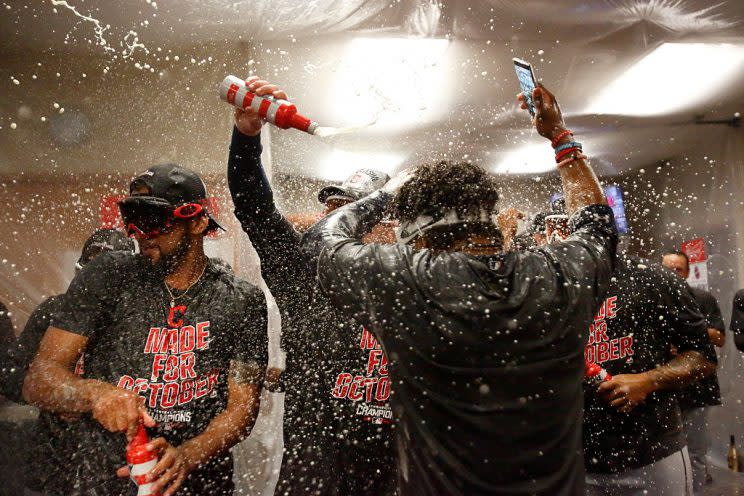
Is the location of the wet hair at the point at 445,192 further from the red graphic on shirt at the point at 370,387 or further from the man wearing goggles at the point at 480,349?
the red graphic on shirt at the point at 370,387

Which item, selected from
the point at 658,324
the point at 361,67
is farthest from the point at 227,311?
Result: the point at 361,67

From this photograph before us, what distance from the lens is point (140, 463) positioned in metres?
1.53

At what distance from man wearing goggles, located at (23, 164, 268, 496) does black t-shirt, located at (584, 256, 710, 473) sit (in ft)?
4.77

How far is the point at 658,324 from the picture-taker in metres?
2.26

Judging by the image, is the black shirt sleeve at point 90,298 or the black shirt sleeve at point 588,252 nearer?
the black shirt sleeve at point 588,252

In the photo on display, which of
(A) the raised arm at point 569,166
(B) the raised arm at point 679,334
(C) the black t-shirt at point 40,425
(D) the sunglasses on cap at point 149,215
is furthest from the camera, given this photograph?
(B) the raised arm at point 679,334

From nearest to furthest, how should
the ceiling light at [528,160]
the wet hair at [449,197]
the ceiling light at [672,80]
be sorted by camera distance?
1. the wet hair at [449,197]
2. the ceiling light at [672,80]
3. the ceiling light at [528,160]

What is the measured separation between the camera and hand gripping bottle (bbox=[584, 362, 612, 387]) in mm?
2021

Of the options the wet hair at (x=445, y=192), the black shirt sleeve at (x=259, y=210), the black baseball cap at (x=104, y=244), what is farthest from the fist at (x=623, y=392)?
the black baseball cap at (x=104, y=244)

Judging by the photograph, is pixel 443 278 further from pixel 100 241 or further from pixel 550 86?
pixel 550 86

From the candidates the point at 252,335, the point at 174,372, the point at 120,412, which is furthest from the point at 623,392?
the point at 120,412

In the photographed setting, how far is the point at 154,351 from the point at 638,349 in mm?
2021

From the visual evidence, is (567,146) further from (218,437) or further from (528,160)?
(528,160)

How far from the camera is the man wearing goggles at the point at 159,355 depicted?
5.65 ft
